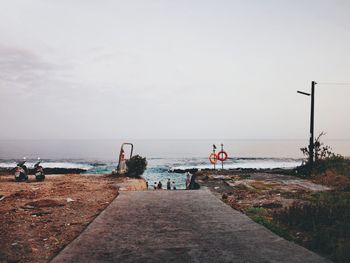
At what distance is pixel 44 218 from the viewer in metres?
7.17

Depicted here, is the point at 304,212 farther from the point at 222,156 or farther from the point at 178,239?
the point at 222,156

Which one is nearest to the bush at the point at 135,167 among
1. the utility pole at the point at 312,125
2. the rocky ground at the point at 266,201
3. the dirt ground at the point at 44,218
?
the rocky ground at the point at 266,201

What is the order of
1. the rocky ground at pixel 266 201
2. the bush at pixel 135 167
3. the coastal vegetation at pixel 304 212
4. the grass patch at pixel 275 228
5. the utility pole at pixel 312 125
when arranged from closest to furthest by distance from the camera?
1. the coastal vegetation at pixel 304 212
2. the grass patch at pixel 275 228
3. the rocky ground at pixel 266 201
4. the bush at pixel 135 167
5. the utility pole at pixel 312 125

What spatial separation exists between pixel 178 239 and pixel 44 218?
3513 millimetres

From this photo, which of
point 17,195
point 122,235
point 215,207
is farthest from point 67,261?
point 17,195

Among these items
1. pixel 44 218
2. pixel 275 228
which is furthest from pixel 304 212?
pixel 44 218

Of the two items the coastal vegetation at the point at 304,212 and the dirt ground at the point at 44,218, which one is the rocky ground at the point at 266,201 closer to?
the coastal vegetation at the point at 304,212

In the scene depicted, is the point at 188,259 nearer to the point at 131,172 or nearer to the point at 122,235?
the point at 122,235

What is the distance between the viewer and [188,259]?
13.8ft

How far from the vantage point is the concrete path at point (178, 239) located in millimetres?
4305

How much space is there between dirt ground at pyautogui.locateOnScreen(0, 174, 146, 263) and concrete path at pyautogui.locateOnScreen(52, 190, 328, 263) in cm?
43

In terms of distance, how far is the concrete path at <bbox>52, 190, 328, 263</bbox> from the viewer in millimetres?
4305

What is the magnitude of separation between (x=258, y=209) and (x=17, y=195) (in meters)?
7.16

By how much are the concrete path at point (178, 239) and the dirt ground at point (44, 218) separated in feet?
1.42
